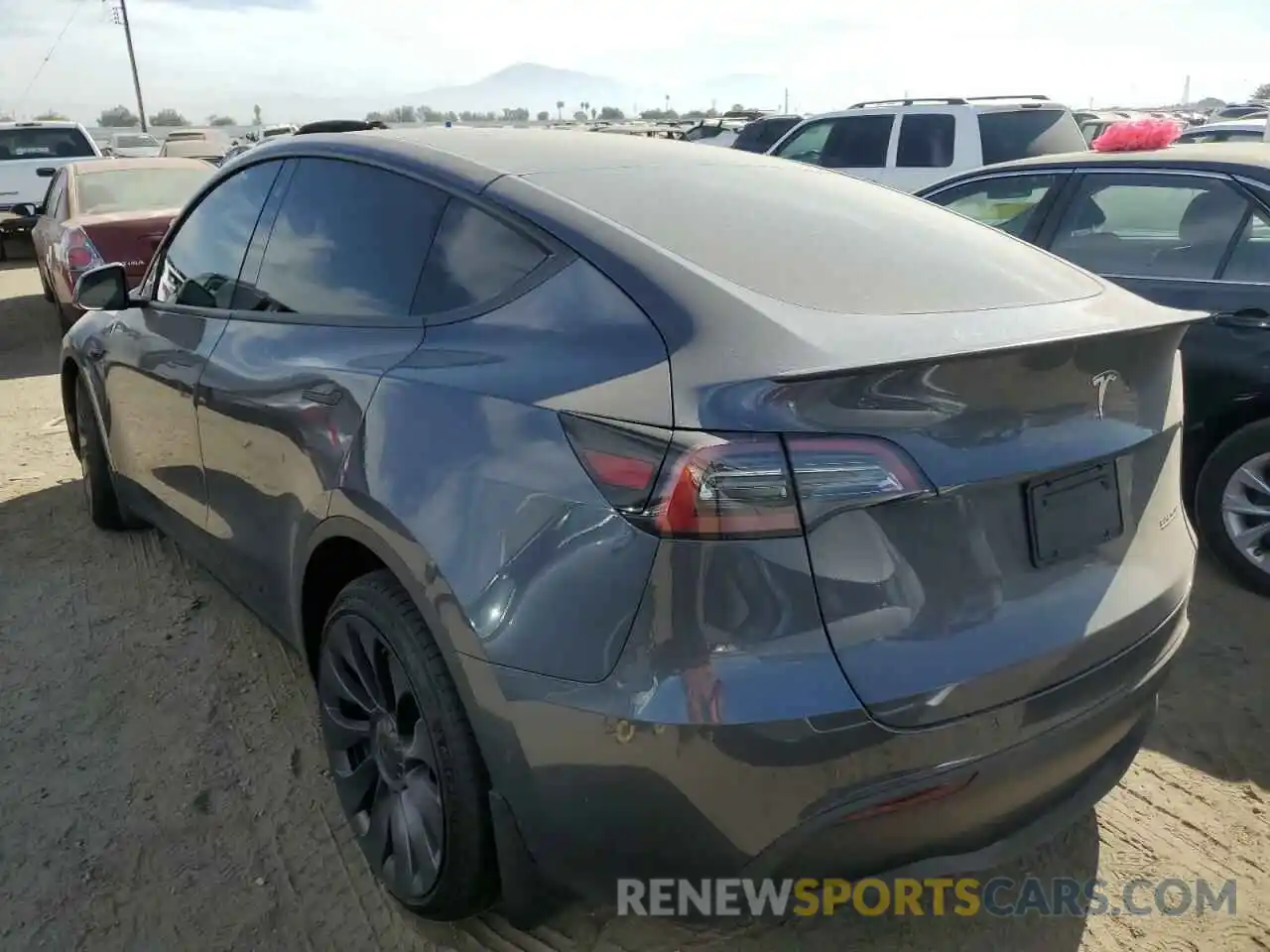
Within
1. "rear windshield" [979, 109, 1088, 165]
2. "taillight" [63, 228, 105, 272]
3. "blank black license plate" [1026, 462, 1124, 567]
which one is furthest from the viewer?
"rear windshield" [979, 109, 1088, 165]

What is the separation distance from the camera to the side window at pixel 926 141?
10477 millimetres

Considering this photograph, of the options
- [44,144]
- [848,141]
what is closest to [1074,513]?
[848,141]

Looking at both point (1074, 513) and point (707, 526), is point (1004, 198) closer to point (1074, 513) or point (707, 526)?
point (1074, 513)

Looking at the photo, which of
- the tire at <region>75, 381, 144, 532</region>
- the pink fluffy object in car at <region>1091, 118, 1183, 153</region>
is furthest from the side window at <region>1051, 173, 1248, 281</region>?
the tire at <region>75, 381, 144, 532</region>

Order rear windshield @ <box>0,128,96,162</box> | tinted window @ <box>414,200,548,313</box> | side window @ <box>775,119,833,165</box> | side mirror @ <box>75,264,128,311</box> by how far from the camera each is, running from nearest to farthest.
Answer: tinted window @ <box>414,200,548,313</box> < side mirror @ <box>75,264,128,311</box> < side window @ <box>775,119,833,165</box> < rear windshield @ <box>0,128,96,162</box>

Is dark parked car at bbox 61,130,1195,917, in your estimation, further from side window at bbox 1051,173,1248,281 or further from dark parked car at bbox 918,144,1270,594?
side window at bbox 1051,173,1248,281

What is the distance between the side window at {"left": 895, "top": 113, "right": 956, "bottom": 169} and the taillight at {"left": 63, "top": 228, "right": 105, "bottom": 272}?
7773 mm

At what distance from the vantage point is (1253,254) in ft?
12.7

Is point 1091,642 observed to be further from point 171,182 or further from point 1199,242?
point 171,182

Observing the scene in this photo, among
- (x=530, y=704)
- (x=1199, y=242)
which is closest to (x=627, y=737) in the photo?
(x=530, y=704)

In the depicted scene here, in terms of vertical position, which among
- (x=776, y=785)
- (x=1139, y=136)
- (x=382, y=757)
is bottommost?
(x=382, y=757)

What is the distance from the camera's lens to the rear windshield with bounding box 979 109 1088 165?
33.2 ft

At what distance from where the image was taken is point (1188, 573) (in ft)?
7.23

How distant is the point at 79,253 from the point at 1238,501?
25.6ft
